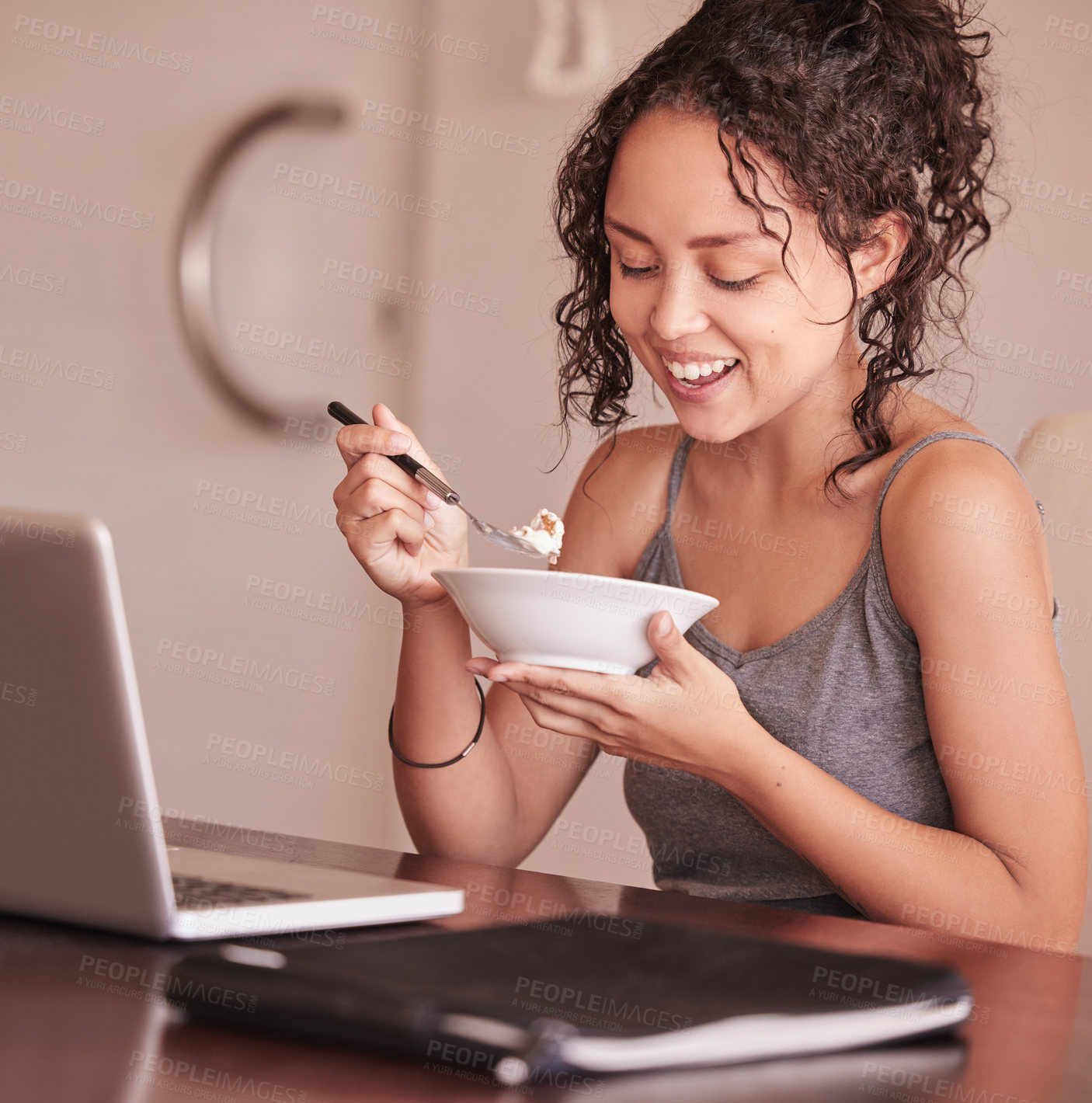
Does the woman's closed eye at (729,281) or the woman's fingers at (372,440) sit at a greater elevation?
the woman's closed eye at (729,281)

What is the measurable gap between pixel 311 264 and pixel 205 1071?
253cm

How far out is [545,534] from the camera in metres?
1.23

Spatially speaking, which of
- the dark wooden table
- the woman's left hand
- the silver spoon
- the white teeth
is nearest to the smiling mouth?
the white teeth

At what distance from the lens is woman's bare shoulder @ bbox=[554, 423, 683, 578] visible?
1502mm

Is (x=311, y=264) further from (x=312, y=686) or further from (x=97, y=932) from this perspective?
(x=97, y=932)

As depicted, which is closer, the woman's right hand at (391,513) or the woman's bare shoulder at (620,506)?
the woman's right hand at (391,513)

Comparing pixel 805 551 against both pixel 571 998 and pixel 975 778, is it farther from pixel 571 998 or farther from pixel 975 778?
pixel 571 998

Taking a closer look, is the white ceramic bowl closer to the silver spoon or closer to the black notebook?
the silver spoon

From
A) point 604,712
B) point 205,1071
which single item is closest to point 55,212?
point 604,712

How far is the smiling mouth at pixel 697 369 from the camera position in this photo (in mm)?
1208

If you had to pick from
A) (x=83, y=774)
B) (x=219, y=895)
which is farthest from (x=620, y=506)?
(x=83, y=774)

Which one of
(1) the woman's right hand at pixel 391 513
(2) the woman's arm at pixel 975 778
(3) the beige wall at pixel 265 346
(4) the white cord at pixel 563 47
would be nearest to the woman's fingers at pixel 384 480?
(1) the woman's right hand at pixel 391 513

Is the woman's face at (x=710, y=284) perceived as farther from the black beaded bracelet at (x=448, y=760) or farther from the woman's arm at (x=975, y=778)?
the black beaded bracelet at (x=448, y=760)

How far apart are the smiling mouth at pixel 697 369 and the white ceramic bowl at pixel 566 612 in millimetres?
315
